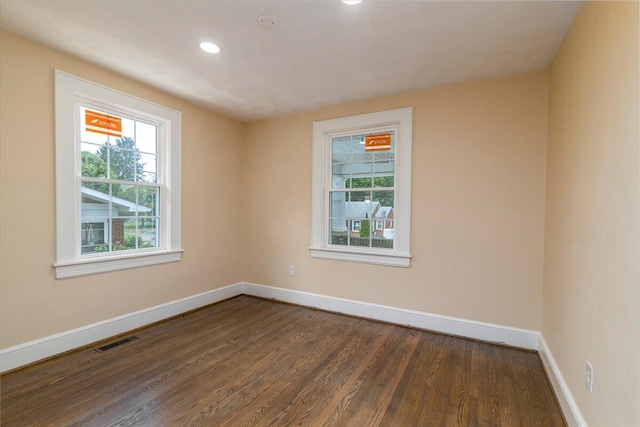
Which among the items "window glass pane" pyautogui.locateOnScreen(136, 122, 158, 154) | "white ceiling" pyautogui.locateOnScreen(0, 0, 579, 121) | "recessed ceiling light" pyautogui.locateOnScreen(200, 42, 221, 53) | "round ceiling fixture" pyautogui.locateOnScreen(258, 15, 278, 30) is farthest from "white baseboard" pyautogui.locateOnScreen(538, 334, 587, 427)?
"window glass pane" pyautogui.locateOnScreen(136, 122, 158, 154)

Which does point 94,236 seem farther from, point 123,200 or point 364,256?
point 364,256

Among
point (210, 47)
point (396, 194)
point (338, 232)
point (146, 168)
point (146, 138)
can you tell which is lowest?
point (338, 232)

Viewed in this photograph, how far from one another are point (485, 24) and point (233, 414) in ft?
10.3

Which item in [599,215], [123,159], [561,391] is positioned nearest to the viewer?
[599,215]

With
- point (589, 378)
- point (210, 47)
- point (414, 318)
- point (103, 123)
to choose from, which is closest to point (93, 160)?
point (103, 123)

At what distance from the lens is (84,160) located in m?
2.71

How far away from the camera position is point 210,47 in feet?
7.77

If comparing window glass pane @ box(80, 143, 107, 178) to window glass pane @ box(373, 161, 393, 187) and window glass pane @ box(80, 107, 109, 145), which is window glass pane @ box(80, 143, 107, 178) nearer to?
window glass pane @ box(80, 107, 109, 145)

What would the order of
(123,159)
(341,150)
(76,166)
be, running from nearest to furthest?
1. (76,166)
2. (123,159)
3. (341,150)

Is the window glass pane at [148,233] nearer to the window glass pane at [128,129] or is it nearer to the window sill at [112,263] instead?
the window sill at [112,263]

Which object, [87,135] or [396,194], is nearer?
[87,135]

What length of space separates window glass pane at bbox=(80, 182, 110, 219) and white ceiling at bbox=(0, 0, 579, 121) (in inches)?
45.3

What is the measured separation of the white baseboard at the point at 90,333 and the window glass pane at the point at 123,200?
1.08m

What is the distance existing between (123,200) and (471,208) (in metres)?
3.63
